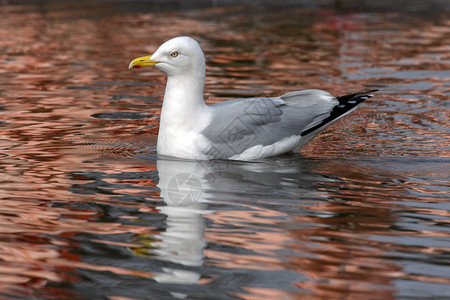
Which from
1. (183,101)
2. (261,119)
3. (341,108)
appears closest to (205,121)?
(183,101)

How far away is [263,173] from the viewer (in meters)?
7.11

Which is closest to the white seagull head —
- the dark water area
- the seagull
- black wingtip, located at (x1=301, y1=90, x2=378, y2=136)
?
the seagull

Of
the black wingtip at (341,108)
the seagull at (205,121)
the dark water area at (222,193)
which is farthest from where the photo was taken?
the black wingtip at (341,108)

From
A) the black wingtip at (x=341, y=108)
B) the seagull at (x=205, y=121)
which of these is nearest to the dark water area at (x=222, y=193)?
the seagull at (x=205, y=121)

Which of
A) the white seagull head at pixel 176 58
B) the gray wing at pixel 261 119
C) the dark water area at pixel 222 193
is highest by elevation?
the white seagull head at pixel 176 58

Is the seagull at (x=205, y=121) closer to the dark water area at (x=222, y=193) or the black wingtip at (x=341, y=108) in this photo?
the black wingtip at (x=341, y=108)

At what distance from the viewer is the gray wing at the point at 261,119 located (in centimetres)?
736

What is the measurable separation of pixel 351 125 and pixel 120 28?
416 inches

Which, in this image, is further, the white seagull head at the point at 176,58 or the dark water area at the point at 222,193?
the white seagull head at the point at 176,58

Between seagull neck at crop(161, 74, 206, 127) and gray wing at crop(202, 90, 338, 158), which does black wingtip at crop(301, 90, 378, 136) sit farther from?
seagull neck at crop(161, 74, 206, 127)

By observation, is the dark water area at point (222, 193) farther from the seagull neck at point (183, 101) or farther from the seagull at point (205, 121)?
the seagull neck at point (183, 101)

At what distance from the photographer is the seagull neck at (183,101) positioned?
735cm

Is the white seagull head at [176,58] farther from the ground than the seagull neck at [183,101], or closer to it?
farther from the ground

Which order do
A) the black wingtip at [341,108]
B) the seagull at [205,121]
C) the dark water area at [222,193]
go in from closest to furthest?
the dark water area at [222,193], the seagull at [205,121], the black wingtip at [341,108]
